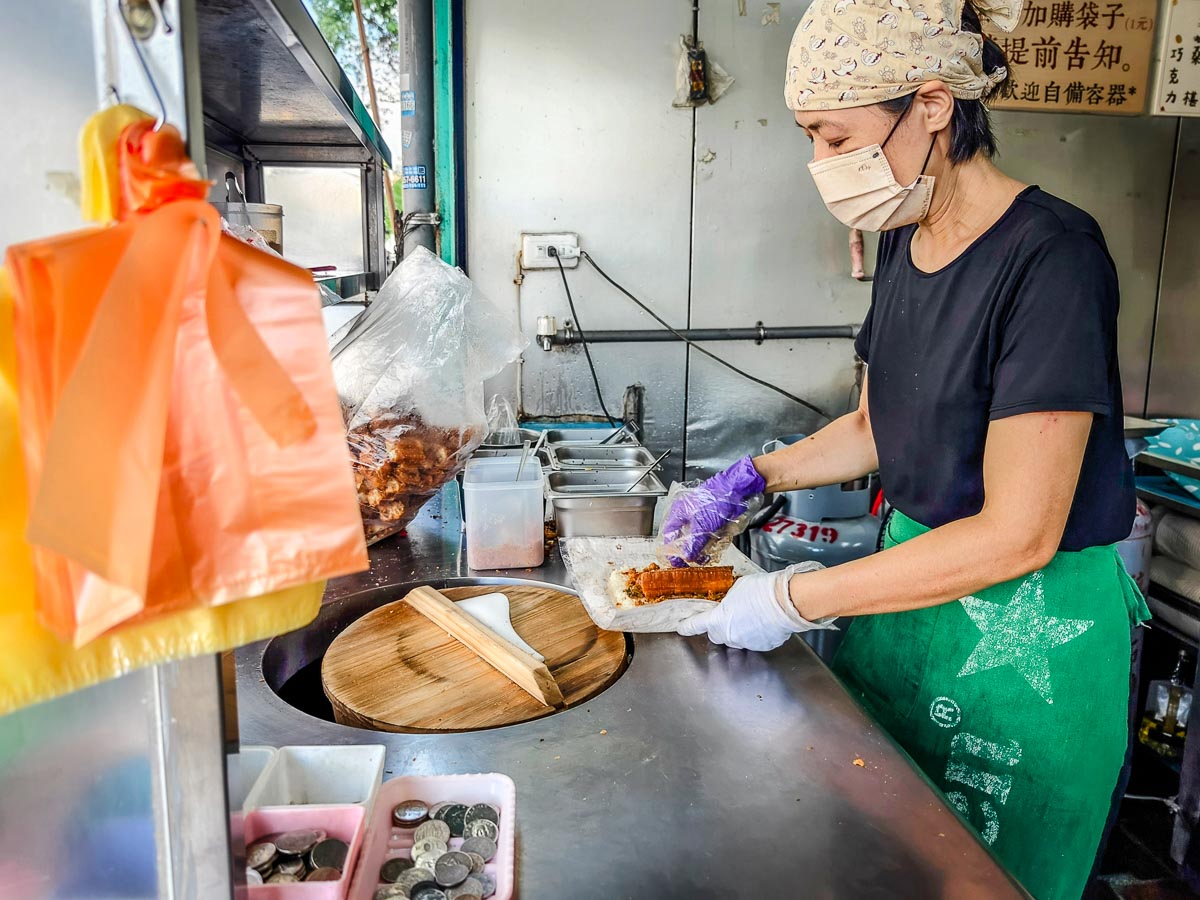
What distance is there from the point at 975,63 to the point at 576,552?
46.7 inches

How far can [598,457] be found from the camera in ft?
8.31

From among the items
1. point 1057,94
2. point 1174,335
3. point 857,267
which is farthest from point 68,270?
point 1174,335

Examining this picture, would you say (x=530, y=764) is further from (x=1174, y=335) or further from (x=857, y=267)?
(x=1174, y=335)

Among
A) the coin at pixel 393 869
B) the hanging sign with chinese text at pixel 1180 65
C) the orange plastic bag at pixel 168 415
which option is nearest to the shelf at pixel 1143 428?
the hanging sign with chinese text at pixel 1180 65

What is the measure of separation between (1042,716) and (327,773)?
120 cm

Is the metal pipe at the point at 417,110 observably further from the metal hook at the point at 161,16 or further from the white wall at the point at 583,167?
the metal hook at the point at 161,16

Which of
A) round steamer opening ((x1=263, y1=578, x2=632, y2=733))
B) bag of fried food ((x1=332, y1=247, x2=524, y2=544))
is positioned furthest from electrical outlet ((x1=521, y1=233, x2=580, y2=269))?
round steamer opening ((x1=263, y1=578, x2=632, y2=733))

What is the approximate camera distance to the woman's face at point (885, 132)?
1.43m

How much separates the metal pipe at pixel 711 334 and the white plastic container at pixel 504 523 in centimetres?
184

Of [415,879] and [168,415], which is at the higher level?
[168,415]

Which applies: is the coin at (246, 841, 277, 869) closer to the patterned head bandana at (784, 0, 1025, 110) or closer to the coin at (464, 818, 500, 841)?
the coin at (464, 818, 500, 841)

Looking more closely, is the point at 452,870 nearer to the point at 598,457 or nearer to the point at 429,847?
the point at 429,847

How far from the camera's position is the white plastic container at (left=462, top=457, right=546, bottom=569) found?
178 centimetres

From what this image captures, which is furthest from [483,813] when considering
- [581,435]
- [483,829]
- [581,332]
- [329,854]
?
[581,332]
